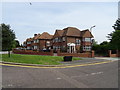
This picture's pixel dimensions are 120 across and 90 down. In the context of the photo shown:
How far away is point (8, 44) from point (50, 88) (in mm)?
14495

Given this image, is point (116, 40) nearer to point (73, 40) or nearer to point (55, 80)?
point (73, 40)

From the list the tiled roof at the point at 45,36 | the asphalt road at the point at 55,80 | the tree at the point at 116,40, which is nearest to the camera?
the asphalt road at the point at 55,80

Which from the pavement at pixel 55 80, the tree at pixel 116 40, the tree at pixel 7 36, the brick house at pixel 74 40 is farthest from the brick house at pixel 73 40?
the pavement at pixel 55 80

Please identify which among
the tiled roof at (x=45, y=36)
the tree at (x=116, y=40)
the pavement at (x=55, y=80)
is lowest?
the pavement at (x=55, y=80)

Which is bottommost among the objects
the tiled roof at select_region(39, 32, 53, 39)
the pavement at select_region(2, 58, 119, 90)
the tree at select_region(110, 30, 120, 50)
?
the pavement at select_region(2, 58, 119, 90)

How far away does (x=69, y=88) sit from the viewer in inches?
213

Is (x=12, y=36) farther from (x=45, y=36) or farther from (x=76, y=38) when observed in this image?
(x=45, y=36)

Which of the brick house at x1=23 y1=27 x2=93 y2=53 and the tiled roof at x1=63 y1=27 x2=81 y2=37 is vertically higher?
the tiled roof at x1=63 y1=27 x2=81 y2=37

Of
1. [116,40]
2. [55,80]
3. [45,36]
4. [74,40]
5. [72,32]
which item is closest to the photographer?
[55,80]

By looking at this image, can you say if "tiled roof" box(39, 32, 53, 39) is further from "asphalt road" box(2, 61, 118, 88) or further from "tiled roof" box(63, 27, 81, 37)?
"asphalt road" box(2, 61, 118, 88)

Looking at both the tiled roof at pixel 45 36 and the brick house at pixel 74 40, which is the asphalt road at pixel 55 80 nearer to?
the brick house at pixel 74 40

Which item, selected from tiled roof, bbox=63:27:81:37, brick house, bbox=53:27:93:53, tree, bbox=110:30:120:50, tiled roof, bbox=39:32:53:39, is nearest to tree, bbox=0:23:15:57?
brick house, bbox=53:27:93:53

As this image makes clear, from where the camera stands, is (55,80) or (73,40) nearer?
(55,80)

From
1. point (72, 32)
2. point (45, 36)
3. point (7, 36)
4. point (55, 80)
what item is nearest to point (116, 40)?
point (72, 32)
